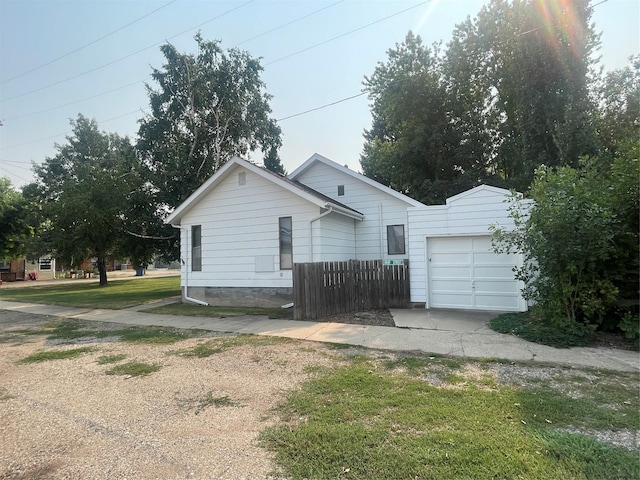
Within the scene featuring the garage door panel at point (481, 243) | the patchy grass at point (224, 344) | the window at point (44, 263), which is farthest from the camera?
the window at point (44, 263)

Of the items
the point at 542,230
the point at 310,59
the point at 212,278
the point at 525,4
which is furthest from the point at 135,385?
the point at 525,4

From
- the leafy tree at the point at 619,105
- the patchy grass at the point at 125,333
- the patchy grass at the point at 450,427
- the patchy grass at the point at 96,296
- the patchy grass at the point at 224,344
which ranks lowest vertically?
the patchy grass at the point at 96,296

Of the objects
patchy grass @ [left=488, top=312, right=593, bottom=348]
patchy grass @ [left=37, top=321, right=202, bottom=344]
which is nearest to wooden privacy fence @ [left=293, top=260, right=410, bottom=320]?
patchy grass @ [left=37, top=321, right=202, bottom=344]

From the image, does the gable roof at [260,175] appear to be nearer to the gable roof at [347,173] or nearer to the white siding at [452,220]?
the gable roof at [347,173]

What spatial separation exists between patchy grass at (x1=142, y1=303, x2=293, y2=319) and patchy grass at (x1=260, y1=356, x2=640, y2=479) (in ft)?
18.8

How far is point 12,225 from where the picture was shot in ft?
100

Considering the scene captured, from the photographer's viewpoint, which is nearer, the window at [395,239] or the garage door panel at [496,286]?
the garage door panel at [496,286]

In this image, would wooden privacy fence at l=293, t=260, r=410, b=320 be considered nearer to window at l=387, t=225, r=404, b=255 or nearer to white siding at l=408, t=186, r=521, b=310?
white siding at l=408, t=186, r=521, b=310

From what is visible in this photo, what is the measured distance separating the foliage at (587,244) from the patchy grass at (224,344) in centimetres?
526

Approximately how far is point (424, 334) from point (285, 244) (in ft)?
19.2

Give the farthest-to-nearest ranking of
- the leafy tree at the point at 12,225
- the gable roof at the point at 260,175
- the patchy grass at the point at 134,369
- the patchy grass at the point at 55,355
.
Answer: the leafy tree at the point at 12,225
the gable roof at the point at 260,175
the patchy grass at the point at 55,355
the patchy grass at the point at 134,369

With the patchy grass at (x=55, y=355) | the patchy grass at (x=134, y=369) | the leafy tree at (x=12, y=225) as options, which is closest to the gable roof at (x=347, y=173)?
the patchy grass at (x=134, y=369)

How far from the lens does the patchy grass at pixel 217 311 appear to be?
33.7ft

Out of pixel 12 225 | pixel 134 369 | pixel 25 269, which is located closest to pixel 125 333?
pixel 134 369
